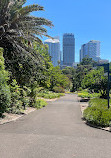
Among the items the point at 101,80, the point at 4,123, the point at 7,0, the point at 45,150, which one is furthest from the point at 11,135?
the point at 101,80

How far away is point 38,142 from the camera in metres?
5.26

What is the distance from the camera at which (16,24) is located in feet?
36.8

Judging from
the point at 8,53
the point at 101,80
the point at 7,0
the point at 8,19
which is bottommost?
the point at 101,80

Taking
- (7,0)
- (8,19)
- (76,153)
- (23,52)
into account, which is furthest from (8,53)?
(76,153)

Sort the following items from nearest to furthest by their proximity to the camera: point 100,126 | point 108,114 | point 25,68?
point 100,126 → point 108,114 → point 25,68

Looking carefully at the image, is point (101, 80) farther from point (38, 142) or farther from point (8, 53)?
point (38, 142)

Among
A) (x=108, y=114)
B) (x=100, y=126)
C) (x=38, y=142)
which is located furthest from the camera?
(x=108, y=114)

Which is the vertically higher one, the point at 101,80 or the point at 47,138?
the point at 101,80

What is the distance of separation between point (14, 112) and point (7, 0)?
6909 millimetres

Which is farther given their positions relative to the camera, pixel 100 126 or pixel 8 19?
pixel 8 19

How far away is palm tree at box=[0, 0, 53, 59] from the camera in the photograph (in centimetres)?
1104

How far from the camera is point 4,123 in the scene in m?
8.28

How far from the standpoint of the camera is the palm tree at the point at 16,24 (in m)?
11.0

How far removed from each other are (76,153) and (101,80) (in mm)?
21480
